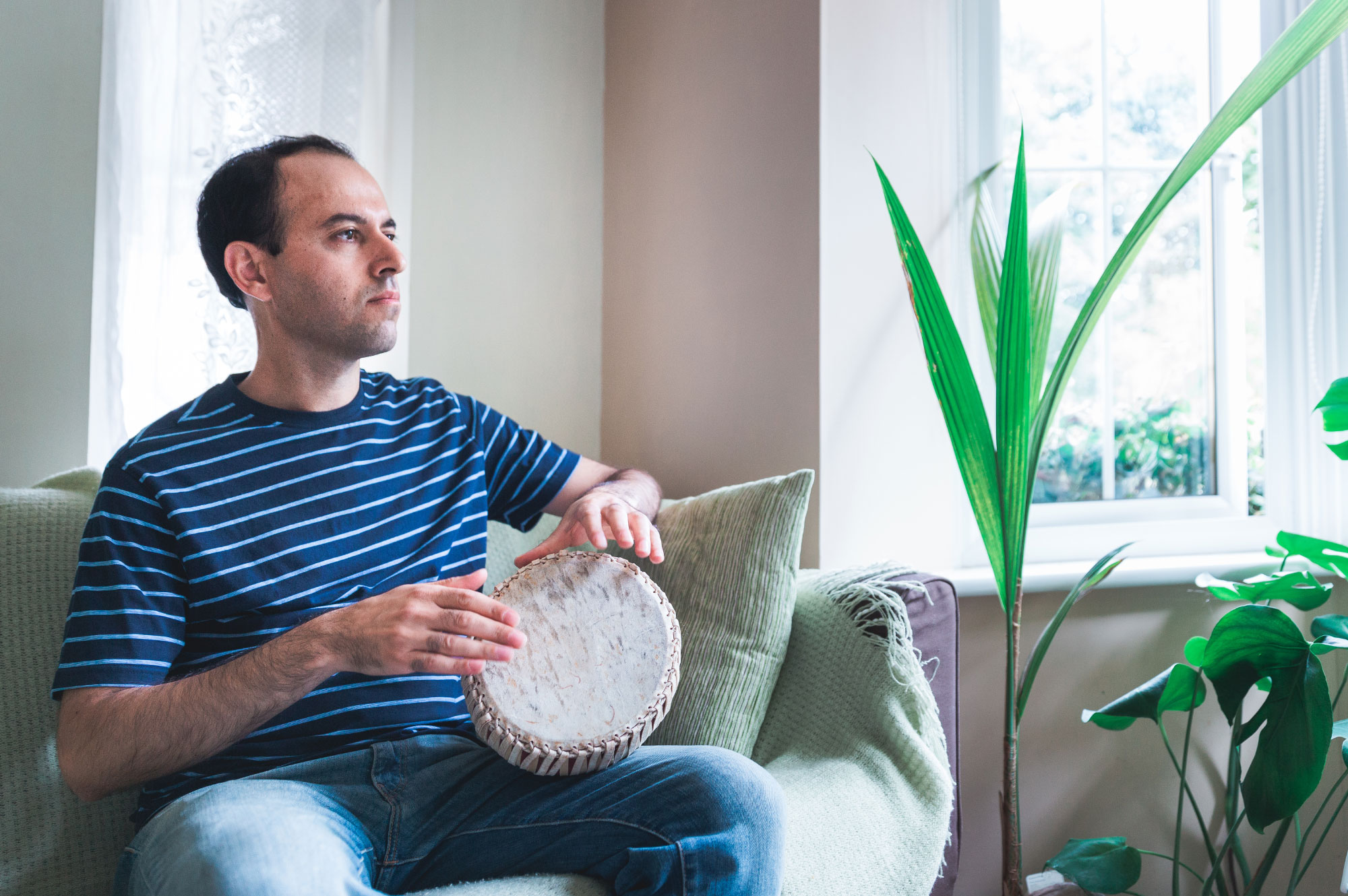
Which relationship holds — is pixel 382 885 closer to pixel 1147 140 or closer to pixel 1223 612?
pixel 1223 612

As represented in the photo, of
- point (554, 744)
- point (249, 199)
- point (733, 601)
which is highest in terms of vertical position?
point (249, 199)

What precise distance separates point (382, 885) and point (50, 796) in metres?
0.50

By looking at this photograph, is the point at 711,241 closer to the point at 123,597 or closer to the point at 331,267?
the point at 331,267

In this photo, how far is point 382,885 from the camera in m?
1.11

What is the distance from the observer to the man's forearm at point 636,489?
1495mm

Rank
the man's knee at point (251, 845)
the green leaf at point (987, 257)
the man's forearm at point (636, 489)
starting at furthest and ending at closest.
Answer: the green leaf at point (987, 257), the man's forearm at point (636, 489), the man's knee at point (251, 845)

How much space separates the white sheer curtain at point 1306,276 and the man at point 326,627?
1.52m

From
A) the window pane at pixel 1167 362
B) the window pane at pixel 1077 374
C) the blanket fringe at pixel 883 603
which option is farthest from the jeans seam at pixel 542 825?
the window pane at pixel 1167 362

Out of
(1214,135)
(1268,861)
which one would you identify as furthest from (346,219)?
(1268,861)

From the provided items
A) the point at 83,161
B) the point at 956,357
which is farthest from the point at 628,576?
the point at 83,161

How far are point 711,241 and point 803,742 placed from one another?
3.75ft

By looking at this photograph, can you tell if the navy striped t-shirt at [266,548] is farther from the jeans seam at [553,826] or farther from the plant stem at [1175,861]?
the plant stem at [1175,861]

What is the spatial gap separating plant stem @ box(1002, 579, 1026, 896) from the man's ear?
51.3 inches

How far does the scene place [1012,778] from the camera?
4.89 ft
